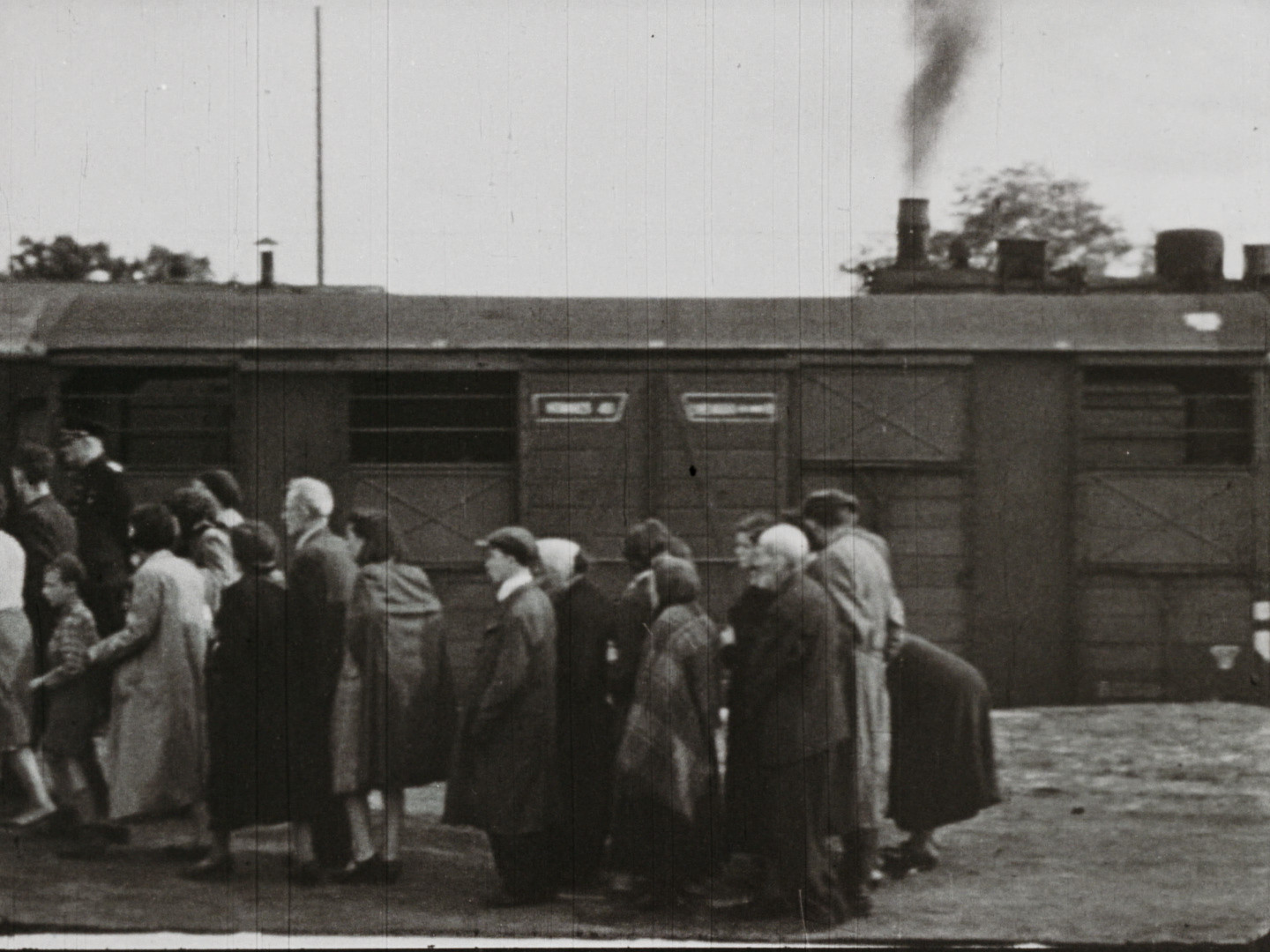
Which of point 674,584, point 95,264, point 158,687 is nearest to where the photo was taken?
point 674,584

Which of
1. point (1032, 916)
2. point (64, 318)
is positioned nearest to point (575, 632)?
point (1032, 916)

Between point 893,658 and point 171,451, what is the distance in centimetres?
286

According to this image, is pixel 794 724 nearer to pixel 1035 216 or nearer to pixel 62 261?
pixel 1035 216

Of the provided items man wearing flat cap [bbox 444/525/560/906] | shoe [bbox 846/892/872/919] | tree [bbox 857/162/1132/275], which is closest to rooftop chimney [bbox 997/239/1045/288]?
tree [bbox 857/162/1132/275]

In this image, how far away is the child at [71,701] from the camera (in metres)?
6.10

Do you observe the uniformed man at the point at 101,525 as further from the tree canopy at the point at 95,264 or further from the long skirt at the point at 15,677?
the tree canopy at the point at 95,264

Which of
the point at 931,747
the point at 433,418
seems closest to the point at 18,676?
the point at 433,418

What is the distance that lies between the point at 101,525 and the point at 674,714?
7.67 feet

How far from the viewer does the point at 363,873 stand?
19.8 ft

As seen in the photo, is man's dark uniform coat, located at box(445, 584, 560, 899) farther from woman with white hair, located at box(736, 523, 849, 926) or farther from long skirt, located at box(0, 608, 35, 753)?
long skirt, located at box(0, 608, 35, 753)

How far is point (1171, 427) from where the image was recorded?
246 inches

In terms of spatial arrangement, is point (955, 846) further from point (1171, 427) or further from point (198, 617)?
point (198, 617)

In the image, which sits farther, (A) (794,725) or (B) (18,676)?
(B) (18,676)

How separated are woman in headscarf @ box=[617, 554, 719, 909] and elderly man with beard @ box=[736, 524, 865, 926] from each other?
6.3 inches
